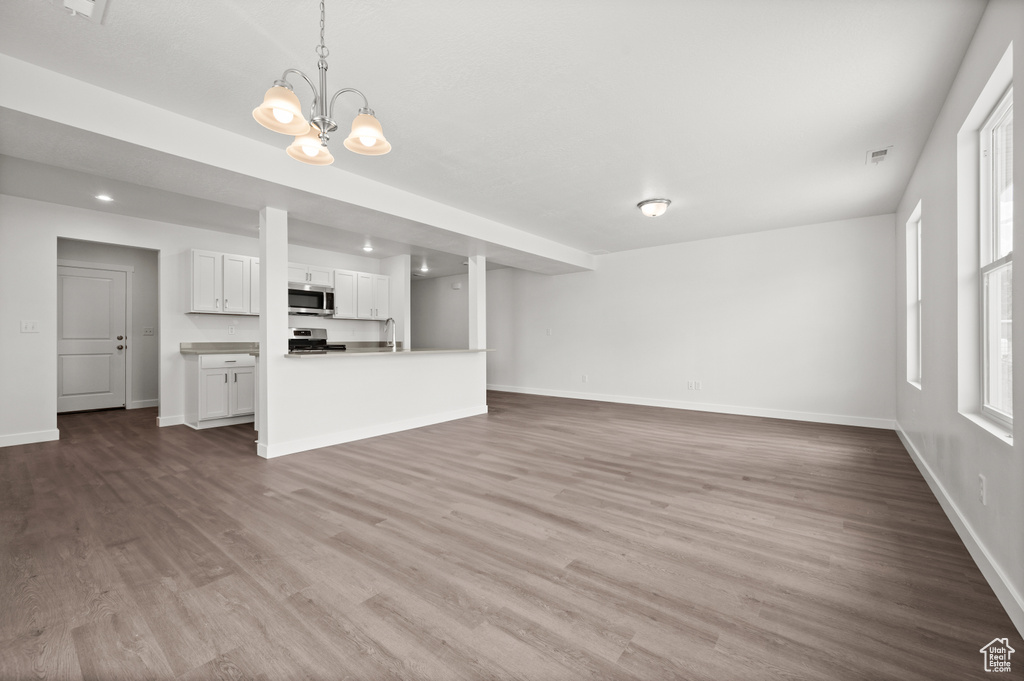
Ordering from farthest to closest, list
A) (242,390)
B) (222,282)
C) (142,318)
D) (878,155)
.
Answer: (142,318) → (222,282) → (242,390) → (878,155)

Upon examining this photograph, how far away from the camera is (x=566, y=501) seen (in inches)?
115

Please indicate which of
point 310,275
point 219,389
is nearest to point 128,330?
point 219,389

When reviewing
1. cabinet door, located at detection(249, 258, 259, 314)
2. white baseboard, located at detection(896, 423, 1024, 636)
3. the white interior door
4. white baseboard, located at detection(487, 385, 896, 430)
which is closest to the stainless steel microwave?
cabinet door, located at detection(249, 258, 259, 314)

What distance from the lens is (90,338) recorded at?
20.9 feet

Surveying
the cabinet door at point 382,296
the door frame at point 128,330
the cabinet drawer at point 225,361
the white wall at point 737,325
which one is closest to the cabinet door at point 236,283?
the cabinet drawer at point 225,361

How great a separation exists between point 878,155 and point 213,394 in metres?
7.51

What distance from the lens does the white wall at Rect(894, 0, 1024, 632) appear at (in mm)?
1662

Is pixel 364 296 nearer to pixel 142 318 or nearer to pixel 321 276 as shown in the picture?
pixel 321 276

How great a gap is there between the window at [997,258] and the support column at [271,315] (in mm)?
5021

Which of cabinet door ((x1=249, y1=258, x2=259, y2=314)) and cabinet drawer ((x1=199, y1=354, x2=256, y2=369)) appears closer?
cabinet drawer ((x1=199, y1=354, x2=256, y2=369))

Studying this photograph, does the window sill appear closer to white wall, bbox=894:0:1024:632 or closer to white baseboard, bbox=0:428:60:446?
white wall, bbox=894:0:1024:632

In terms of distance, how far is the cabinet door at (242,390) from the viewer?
5641 millimetres

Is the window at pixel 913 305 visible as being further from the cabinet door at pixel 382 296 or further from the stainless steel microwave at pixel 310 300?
the stainless steel microwave at pixel 310 300

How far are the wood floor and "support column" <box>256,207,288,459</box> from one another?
50 centimetres
